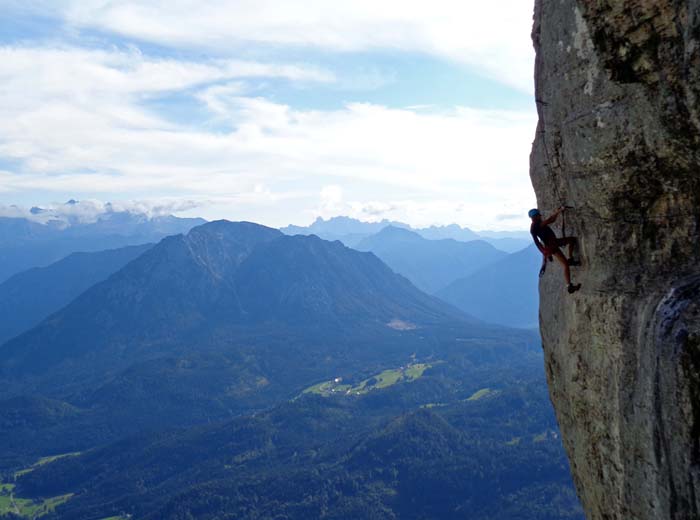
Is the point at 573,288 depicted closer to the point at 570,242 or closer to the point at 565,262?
the point at 565,262

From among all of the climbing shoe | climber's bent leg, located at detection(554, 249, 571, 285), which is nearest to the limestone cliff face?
the climbing shoe

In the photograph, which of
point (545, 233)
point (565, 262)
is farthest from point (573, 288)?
point (545, 233)

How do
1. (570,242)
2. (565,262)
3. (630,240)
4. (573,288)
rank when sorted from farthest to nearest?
(570,242) → (565,262) → (573,288) → (630,240)

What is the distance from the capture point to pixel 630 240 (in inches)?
609

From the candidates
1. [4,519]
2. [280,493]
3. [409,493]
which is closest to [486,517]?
[409,493]

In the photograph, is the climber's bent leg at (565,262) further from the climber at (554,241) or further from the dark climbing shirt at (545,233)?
the dark climbing shirt at (545,233)

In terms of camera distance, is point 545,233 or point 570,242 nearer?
point 545,233

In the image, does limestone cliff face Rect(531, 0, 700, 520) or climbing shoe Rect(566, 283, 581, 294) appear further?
climbing shoe Rect(566, 283, 581, 294)

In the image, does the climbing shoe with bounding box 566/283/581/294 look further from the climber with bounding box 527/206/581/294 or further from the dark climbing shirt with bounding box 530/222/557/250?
the dark climbing shirt with bounding box 530/222/557/250

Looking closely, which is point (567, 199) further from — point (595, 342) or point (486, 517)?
point (486, 517)

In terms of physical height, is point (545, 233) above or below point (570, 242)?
above

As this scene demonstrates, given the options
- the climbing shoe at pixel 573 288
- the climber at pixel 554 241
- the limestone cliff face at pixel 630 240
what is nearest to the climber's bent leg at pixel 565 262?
the climber at pixel 554 241

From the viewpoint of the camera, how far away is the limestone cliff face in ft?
42.2

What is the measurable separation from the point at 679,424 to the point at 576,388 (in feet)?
14.7
